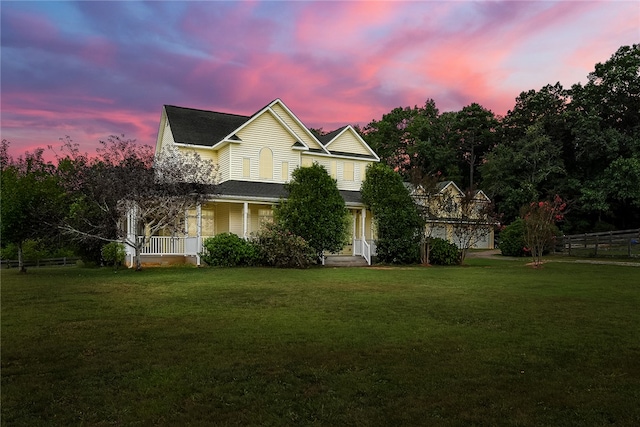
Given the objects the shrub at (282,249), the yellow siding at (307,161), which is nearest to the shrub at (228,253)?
the shrub at (282,249)

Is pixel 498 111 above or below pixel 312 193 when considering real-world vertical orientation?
above

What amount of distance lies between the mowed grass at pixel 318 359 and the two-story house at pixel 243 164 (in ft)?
32.9

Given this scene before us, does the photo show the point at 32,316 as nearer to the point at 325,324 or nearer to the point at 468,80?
the point at 325,324

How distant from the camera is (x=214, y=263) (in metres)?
19.8

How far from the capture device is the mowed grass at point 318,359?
167 inches

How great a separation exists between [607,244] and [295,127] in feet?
71.1

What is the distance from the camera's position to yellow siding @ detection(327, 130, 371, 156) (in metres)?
28.4

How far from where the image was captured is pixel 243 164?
2377 cm

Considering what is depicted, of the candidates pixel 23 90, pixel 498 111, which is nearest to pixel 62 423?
pixel 23 90

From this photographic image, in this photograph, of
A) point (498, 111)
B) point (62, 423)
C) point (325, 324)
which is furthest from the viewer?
point (498, 111)

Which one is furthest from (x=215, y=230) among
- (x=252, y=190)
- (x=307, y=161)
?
(x=307, y=161)

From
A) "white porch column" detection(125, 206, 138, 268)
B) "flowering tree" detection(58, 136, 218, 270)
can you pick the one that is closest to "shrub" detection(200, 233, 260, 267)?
"flowering tree" detection(58, 136, 218, 270)

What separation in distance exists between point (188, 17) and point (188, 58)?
20.2 ft

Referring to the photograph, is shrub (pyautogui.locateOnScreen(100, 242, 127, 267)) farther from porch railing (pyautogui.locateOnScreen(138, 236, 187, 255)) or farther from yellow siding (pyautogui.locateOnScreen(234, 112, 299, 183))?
yellow siding (pyautogui.locateOnScreen(234, 112, 299, 183))
